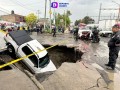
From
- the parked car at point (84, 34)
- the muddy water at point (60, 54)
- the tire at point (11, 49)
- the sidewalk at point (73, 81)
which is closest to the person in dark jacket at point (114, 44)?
the sidewalk at point (73, 81)

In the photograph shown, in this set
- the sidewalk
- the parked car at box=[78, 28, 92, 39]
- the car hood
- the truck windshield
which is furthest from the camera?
the parked car at box=[78, 28, 92, 39]

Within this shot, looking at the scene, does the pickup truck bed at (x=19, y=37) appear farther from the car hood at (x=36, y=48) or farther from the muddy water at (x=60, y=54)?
the muddy water at (x=60, y=54)

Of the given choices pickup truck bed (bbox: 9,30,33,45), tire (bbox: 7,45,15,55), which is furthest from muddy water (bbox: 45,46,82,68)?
tire (bbox: 7,45,15,55)

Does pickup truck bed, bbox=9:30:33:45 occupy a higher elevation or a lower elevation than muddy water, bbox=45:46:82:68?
higher

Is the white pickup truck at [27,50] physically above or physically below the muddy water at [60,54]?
above

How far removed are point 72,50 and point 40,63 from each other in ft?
15.7

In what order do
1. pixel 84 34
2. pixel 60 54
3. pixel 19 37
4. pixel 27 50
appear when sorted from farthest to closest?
1. pixel 84 34
2. pixel 60 54
3. pixel 19 37
4. pixel 27 50

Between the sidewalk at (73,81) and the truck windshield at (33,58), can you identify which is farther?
the truck windshield at (33,58)

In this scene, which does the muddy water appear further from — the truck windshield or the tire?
the tire

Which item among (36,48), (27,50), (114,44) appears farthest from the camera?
(36,48)

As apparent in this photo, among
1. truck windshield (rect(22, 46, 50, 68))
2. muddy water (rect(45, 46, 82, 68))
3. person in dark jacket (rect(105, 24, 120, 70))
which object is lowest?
muddy water (rect(45, 46, 82, 68))

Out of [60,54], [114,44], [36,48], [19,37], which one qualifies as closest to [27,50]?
[36,48]

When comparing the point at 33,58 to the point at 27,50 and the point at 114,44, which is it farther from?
the point at 114,44

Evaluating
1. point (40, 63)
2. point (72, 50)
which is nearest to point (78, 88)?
point (40, 63)
